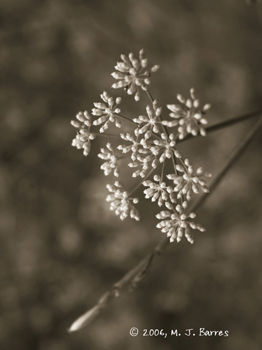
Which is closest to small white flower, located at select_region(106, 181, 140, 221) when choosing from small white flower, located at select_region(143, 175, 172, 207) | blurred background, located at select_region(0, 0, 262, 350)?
small white flower, located at select_region(143, 175, 172, 207)

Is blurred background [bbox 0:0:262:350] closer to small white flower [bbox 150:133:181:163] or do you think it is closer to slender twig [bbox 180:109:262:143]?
slender twig [bbox 180:109:262:143]

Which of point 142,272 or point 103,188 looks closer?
point 142,272

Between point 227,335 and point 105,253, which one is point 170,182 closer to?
point 105,253

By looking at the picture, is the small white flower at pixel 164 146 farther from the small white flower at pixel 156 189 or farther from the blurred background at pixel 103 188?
the blurred background at pixel 103 188

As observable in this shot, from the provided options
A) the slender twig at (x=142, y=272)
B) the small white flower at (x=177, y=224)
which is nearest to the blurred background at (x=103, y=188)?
the slender twig at (x=142, y=272)

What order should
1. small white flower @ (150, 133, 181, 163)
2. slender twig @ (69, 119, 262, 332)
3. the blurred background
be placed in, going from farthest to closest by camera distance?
the blurred background, slender twig @ (69, 119, 262, 332), small white flower @ (150, 133, 181, 163)

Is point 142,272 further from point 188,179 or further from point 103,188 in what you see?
point 103,188

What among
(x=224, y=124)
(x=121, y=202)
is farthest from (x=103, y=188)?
(x=224, y=124)

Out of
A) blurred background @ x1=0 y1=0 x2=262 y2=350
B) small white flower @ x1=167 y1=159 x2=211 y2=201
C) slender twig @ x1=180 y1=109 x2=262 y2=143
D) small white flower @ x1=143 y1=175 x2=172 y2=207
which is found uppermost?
slender twig @ x1=180 y1=109 x2=262 y2=143

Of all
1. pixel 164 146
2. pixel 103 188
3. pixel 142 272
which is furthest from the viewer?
pixel 103 188

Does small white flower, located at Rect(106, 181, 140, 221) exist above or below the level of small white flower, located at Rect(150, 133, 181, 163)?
below
